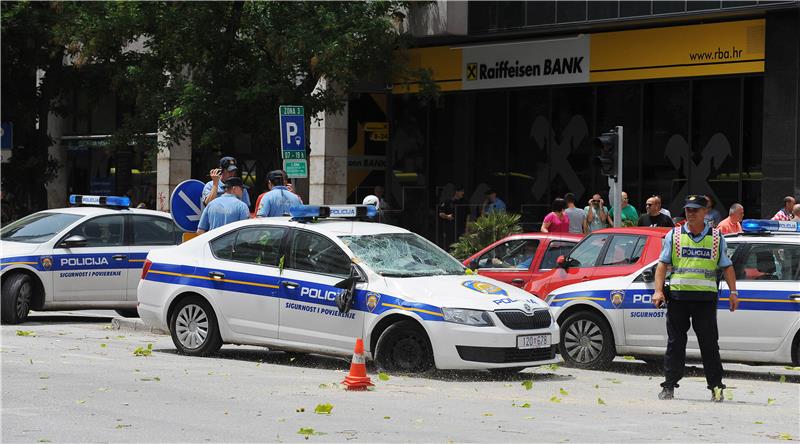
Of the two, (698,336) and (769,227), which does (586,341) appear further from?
(698,336)

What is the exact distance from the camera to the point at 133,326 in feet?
54.8

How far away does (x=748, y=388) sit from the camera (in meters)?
12.3

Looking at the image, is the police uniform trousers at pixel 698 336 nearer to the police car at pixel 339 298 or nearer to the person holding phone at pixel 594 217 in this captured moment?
the police car at pixel 339 298

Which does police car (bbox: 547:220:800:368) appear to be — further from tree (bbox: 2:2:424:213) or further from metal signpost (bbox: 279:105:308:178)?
tree (bbox: 2:2:424:213)

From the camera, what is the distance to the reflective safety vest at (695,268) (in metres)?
11.0

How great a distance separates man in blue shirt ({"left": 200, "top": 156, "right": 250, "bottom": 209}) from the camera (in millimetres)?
15984

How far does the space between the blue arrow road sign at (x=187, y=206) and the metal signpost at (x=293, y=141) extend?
8.07 ft

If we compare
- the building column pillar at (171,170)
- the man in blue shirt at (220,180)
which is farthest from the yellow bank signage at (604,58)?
the man in blue shirt at (220,180)

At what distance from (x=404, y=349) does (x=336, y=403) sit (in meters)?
1.89

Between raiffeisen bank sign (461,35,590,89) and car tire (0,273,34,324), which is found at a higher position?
raiffeisen bank sign (461,35,590,89)

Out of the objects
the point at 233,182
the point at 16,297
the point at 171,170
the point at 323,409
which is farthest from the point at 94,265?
the point at 171,170

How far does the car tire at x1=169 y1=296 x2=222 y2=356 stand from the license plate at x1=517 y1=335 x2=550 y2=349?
3.20m

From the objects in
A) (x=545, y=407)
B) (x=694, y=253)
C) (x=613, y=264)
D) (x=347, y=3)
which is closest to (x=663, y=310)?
(x=613, y=264)

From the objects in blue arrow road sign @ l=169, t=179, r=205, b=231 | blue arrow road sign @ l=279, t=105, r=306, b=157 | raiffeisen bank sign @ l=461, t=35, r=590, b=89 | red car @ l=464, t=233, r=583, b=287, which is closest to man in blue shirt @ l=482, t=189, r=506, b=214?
raiffeisen bank sign @ l=461, t=35, r=590, b=89
